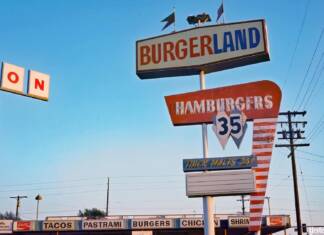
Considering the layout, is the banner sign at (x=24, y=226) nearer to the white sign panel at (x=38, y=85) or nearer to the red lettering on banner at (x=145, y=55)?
the red lettering on banner at (x=145, y=55)

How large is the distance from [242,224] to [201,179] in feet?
73.1

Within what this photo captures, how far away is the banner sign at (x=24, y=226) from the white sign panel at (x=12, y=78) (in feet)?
95.8

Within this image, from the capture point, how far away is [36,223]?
41719 mm

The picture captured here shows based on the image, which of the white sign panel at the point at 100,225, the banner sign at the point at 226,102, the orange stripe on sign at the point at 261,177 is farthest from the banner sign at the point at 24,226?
the orange stripe on sign at the point at 261,177

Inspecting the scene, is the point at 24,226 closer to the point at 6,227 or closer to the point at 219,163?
the point at 6,227

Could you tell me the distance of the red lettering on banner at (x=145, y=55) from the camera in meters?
19.7

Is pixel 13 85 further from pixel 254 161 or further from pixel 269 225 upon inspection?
pixel 269 225

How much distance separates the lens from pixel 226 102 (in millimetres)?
18531

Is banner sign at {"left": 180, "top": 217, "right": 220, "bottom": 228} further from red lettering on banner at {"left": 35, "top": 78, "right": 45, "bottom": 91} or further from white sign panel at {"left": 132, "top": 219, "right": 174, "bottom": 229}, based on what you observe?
red lettering on banner at {"left": 35, "top": 78, "right": 45, "bottom": 91}

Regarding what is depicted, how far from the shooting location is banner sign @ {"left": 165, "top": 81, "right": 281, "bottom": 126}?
18.2 m

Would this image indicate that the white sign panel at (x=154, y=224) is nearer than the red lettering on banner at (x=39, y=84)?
No

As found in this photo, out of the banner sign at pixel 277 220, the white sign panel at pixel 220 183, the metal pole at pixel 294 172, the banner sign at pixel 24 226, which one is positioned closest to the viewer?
the white sign panel at pixel 220 183

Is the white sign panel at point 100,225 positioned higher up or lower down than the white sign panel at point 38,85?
lower down

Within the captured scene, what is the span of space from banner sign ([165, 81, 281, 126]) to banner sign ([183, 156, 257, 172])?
1.59 metres
